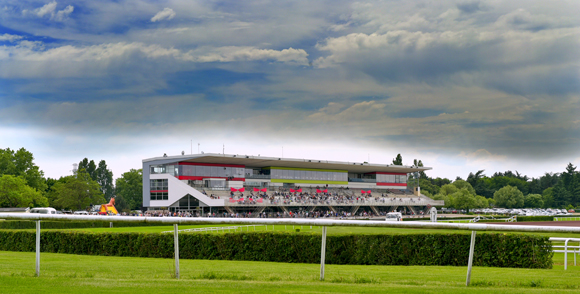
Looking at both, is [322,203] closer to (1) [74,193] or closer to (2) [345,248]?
(1) [74,193]

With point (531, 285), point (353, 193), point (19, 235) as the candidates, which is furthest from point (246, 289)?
point (353, 193)

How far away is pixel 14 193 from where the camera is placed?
70938 mm

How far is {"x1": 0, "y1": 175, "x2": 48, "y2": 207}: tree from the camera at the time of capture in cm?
7119

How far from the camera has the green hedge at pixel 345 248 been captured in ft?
42.8

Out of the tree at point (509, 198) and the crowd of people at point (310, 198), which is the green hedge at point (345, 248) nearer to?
the crowd of people at point (310, 198)

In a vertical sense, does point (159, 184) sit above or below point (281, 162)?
below

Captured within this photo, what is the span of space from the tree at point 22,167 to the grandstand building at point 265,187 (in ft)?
85.1

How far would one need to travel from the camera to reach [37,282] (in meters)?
6.39

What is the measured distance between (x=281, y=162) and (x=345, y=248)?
63.1m

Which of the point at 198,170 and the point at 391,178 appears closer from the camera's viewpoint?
the point at 198,170

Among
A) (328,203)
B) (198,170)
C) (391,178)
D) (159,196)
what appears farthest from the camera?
(391,178)

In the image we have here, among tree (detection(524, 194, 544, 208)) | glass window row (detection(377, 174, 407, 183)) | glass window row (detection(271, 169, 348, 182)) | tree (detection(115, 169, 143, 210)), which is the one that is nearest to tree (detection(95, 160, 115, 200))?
tree (detection(115, 169, 143, 210))

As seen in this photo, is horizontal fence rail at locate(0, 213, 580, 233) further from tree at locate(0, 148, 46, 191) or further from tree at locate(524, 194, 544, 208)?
tree at locate(524, 194, 544, 208)

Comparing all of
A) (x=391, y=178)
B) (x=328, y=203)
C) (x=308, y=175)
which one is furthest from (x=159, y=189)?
(x=391, y=178)
